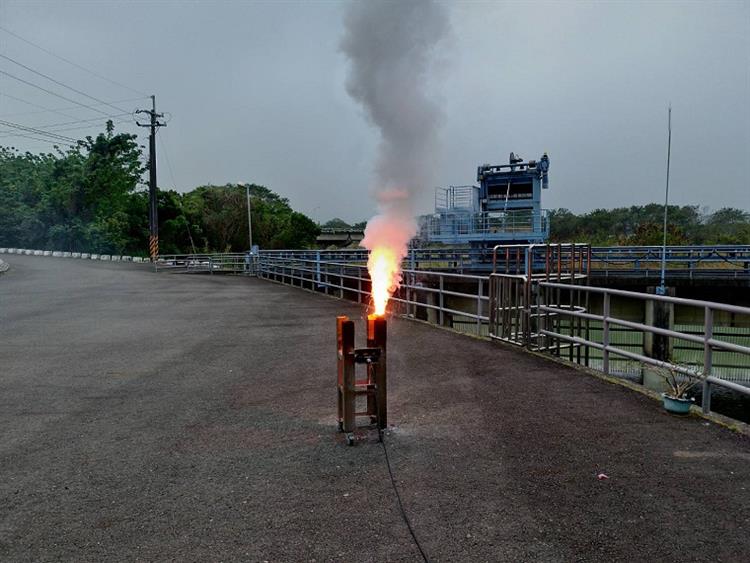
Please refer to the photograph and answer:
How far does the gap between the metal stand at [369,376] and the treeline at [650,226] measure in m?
35.2

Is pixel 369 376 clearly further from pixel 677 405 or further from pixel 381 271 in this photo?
pixel 677 405

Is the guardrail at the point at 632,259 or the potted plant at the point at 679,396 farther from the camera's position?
the guardrail at the point at 632,259

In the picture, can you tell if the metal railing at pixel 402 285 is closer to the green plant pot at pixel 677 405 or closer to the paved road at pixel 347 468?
the paved road at pixel 347 468

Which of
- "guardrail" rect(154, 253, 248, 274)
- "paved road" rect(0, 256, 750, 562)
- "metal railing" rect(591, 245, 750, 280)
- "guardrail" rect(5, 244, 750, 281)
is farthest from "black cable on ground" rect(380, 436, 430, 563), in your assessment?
"guardrail" rect(154, 253, 248, 274)

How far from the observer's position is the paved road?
10.9 ft

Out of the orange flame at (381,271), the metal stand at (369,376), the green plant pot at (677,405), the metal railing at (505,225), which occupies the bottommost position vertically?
the green plant pot at (677,405)

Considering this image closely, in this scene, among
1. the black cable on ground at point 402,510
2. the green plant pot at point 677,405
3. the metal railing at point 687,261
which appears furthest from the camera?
the metal railing at point 687,261

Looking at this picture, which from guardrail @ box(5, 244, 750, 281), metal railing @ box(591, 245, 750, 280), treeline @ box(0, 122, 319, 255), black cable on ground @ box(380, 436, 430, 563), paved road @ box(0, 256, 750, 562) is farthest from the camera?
treeline @ box(0, 122, 319, 255)

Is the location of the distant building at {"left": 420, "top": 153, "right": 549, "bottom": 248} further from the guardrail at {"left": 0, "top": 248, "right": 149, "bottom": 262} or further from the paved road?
the guardrail at {"left": 0, "top": 248, "right": 149, "bottom": 262}

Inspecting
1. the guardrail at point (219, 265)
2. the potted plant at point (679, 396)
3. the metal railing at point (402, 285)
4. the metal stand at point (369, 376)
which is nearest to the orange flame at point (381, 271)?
the metal stand at point (369, 376)

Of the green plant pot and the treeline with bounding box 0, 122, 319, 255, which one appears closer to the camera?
the green plant pot

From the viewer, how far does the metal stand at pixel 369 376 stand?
496 centimetres

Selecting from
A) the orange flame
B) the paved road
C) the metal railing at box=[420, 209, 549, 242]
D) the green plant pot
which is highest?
the metal railing at box=[420, 209, 549, 242]

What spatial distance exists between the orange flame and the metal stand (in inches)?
41.1
